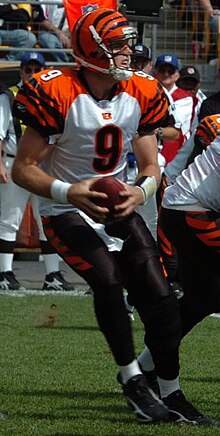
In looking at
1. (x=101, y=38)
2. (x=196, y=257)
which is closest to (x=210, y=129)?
(x=196, y=257)

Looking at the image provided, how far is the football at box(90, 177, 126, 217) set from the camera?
4.53 meters

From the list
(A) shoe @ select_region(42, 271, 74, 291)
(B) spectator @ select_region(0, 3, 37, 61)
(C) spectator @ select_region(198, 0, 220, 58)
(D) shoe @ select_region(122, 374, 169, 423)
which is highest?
(D) shoe @ select_region(122, 374, 169, 423)

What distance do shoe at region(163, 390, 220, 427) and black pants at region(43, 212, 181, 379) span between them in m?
0.10

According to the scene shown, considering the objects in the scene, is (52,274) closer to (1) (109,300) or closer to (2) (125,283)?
(2) (125,283)

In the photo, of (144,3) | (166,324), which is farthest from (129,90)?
(144,3)

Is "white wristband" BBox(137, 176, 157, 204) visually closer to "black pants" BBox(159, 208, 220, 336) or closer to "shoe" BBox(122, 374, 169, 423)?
"black pants" BBox(159, 208, 220, 336)

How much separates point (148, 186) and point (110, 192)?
0.34 metres

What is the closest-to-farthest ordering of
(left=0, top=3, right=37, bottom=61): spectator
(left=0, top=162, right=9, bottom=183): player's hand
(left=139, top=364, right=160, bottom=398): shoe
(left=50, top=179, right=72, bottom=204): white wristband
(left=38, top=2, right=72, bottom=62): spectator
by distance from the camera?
(left=50, top=179, right=72, bottom=204): white wristband
(left=139, top=364, right=160, bottom=398): shoe
(left=0, top=162, right=9, bottom=183): player's hand
(left=0, top=3, right=37, bottom=61): spectator
(left=38, top=2, right=72, bottom=62): spectator

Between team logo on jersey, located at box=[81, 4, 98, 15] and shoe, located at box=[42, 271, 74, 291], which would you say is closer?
team logo on jersey, located at box=[81, 4, 98, 15]

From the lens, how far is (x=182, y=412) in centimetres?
→ 481

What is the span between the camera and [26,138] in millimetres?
4750

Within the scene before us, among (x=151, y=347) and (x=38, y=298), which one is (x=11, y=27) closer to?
(x=38, y=298)

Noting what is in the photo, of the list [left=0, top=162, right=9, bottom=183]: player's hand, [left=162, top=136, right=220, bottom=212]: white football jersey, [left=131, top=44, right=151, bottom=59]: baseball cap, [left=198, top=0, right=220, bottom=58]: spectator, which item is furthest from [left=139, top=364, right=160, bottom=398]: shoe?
[left=198, top=0, right=220, bottom=58]: spectator

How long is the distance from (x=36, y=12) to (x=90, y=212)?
32.2ft
